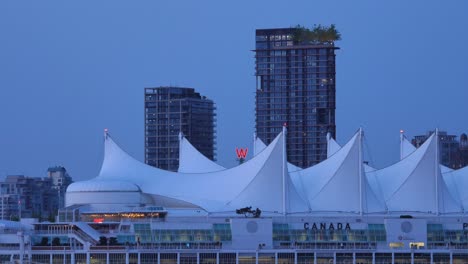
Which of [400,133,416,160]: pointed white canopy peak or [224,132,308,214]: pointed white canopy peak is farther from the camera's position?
[400,133,416,160]: pointed white canopy peak

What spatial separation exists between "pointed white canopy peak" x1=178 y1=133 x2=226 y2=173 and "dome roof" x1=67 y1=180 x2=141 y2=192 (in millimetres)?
13267

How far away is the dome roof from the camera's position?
431 feet

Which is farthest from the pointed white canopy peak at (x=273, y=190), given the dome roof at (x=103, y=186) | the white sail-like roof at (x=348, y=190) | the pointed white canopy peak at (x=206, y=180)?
the dome roof at (x=103, y=186)

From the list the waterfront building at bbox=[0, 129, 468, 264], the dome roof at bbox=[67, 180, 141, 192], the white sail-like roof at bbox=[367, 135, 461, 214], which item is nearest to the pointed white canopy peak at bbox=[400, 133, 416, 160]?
the waterfront building at bbox=[0, 129, 468, 264]

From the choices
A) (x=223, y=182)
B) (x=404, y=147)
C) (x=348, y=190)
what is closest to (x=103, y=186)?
(x=223, y=182)

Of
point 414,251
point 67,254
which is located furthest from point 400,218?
point 67,254

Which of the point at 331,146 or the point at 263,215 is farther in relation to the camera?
the point at 331,146

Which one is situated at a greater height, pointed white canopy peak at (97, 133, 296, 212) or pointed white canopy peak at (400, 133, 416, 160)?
pointed white canopy peak at (400, 133, 416, 160)

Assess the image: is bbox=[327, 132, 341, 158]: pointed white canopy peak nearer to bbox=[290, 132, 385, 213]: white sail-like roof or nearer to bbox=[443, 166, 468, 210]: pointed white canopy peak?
bbox=[443, 166, 468, 210]: pointed white canopy peak

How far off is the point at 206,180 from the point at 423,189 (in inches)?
626

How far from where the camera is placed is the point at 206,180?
452ft

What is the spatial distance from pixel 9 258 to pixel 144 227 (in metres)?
9.57

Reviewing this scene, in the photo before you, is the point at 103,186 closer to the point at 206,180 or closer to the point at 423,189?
the point at 206,180

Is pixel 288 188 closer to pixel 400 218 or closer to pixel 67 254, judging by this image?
pixel 400 218
